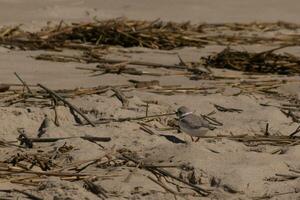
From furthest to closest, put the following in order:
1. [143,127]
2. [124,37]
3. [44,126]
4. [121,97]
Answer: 1. [124,37]
2. [121,97]
3. [143,127]
4. [44,126]

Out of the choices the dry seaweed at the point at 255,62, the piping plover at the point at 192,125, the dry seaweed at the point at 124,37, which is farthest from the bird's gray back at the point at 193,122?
the dry seaweed at the point at 124,37

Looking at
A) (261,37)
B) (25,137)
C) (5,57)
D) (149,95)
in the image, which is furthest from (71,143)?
(261,37)

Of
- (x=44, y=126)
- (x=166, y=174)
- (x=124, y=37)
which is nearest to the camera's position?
(x=166, y=174)

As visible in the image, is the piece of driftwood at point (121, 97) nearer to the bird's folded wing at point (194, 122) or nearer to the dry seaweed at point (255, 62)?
the bird's folded wing at point (194, 122)

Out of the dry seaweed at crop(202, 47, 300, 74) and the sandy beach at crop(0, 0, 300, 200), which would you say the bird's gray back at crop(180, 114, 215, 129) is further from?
the dry seaweed at crop(202, 47, 300, 74)

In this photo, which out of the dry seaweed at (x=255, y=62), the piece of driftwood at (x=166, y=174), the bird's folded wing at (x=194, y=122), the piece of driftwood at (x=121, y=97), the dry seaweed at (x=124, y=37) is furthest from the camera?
the dry seaweed at (x=124, y=37)

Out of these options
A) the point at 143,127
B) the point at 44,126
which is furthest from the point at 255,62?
the point at 44,126

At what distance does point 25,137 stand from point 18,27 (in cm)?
389

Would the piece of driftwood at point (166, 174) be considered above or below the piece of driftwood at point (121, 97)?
below

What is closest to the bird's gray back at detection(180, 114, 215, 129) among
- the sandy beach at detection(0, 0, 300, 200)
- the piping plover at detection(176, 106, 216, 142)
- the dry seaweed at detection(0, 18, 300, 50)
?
the piping plover at detection(176, 106, 216, 142)

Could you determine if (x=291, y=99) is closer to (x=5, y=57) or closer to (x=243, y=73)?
(x=243, y=73)

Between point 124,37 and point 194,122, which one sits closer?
point 194,122

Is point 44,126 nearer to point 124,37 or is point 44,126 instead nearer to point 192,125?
point 192,125

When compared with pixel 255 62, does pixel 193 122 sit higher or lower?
higher
